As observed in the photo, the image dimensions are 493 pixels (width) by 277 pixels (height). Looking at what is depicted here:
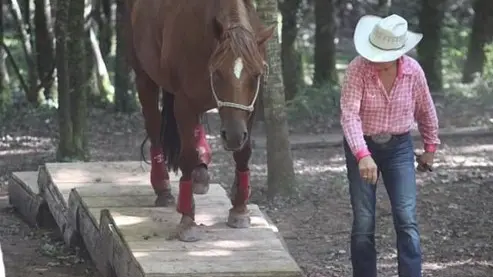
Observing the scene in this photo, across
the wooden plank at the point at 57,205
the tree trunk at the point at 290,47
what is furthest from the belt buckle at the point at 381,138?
the tree trunk at the point at 290,47

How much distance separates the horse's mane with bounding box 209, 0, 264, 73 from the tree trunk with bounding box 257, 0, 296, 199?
3.38 meters

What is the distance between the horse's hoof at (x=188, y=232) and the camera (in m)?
5.74

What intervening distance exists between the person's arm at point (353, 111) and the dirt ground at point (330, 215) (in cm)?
184

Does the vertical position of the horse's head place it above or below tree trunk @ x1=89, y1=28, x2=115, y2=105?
above

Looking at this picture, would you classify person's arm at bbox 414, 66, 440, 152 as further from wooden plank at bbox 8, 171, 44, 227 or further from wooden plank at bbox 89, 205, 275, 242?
wooden plank at bbox 8, 171, 44, 227

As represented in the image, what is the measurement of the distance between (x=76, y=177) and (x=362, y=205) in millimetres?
3670

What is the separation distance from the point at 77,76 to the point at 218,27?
216 inches

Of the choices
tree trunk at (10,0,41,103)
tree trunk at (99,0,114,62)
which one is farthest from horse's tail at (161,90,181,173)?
tree trunk at (99,0,114,62)

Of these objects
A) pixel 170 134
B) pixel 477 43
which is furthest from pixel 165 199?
pixel 477 43

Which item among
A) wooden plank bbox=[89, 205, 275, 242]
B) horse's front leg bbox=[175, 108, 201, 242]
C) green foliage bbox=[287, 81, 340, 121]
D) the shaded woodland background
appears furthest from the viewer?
green foliage bbox=[287, 81, 340, 121]

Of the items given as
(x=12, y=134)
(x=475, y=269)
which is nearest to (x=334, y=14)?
(x=12, y=134)

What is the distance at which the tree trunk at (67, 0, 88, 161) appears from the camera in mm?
10125

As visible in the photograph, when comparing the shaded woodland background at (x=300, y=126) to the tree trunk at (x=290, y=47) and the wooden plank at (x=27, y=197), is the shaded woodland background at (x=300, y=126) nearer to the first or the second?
the tree trunk at (x=290, y=47)

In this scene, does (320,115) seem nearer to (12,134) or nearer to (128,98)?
(128,98)
